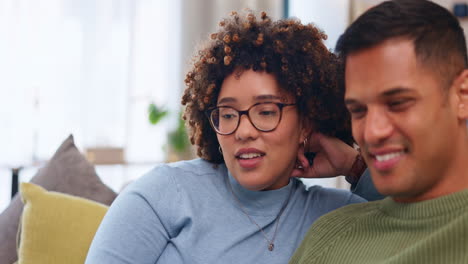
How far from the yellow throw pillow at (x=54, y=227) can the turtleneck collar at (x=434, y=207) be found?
1005 mm

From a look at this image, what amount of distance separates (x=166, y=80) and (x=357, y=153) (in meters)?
2.66

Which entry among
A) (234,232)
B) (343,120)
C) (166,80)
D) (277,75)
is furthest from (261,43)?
(166,80)

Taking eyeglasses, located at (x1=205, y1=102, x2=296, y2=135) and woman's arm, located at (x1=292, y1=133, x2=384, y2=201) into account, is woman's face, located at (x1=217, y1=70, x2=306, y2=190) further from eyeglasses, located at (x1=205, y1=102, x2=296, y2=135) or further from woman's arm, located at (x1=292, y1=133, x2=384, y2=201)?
woman's arm, located at (x1=292, y1=133, x2=384, y2=201)

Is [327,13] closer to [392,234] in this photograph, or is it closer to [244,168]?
[244,168]

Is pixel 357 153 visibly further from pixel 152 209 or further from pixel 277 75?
pixel 152 209

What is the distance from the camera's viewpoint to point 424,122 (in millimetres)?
908

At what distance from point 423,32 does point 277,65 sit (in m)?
0.52

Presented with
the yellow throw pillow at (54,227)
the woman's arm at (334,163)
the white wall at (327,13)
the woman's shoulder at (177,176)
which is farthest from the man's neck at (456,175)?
the white wall at (327,13)

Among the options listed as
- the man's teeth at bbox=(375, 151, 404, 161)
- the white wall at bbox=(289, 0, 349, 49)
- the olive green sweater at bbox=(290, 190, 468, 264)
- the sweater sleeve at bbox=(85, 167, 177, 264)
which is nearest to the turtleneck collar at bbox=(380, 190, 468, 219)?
the olive green sweater at bbox=(290, 190, 468, 264)

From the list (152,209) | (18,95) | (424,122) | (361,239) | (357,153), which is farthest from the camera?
(18,95)

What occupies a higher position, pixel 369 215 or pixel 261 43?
pixel 261 43

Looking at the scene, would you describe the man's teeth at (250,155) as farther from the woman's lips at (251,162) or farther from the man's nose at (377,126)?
the man's nose at (377,126)

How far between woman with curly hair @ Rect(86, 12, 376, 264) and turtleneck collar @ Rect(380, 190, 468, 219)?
41 centimetres

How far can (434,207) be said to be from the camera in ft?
3.17
